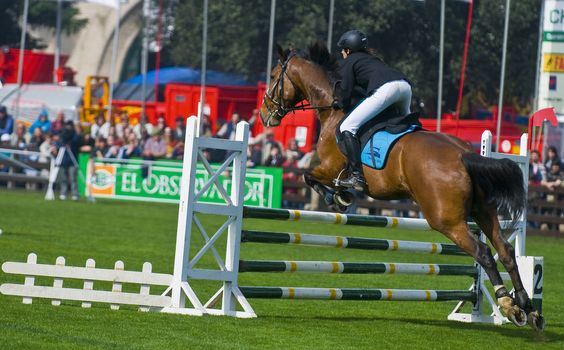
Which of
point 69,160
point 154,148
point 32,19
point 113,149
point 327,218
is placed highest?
point 32,19

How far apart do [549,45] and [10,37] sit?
26.8 meters

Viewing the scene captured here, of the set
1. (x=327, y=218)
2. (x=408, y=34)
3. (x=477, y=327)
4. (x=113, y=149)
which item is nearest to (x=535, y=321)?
(x=477, y=327)

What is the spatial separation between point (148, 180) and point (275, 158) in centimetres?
383

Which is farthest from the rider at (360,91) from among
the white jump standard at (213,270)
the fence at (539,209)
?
the fence at (539,209)

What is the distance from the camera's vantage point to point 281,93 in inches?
470

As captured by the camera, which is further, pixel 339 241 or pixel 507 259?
pixel 339 241

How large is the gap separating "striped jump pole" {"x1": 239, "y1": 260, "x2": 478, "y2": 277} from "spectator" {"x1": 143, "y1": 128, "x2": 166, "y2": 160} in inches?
Result: 775

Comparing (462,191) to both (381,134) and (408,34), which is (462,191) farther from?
(408,34)

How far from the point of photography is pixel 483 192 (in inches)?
396

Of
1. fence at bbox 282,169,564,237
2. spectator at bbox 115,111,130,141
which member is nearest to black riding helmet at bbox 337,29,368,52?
fence at bbox 282,169,564,237

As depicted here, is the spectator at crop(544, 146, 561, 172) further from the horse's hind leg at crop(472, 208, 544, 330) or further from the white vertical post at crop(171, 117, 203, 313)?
the white vertical post at crop(171, 117, 203, 313)

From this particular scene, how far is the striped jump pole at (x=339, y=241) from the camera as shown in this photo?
1072 centimetres

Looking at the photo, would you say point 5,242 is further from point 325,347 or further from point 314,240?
point 325,347

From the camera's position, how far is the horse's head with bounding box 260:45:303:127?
39.0 feet
